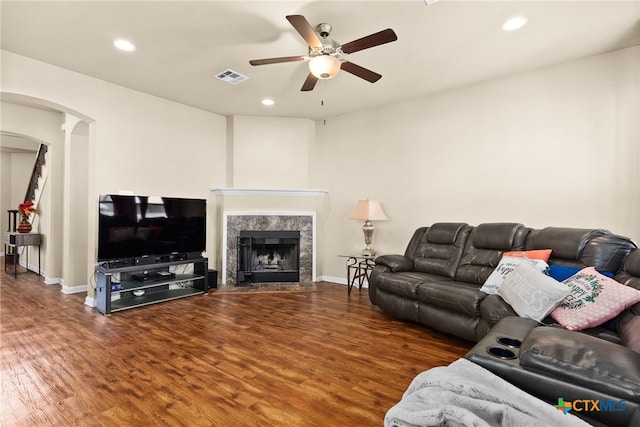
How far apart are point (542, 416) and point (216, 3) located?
3100mm

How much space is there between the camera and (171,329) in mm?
3143

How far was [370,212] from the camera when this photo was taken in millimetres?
4453

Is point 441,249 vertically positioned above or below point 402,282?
above

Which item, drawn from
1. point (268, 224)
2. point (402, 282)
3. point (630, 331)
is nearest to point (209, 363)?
point (402, 282)

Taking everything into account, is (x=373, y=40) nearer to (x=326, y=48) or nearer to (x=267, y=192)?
(x=326, y=48)

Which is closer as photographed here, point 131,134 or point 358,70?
point 358,70

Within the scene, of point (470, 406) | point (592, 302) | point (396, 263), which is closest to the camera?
point (470, 406)

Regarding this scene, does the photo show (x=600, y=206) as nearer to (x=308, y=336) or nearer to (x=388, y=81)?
(x=388, y=81)

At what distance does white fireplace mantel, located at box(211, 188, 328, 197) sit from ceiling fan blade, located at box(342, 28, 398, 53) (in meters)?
2.99

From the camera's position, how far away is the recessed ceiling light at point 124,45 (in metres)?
2.97

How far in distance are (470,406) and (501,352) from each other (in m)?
0.62

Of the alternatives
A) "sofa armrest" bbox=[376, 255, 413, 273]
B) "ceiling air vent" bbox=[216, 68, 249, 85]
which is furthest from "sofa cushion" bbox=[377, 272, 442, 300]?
"ceiling air vent" bbox=[216, 68, 249, 85]

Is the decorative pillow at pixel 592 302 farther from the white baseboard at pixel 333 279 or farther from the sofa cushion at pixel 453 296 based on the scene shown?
the white baseboard at pixel 333 279

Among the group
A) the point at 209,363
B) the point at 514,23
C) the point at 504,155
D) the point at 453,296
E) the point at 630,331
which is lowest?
the point at 209,363
